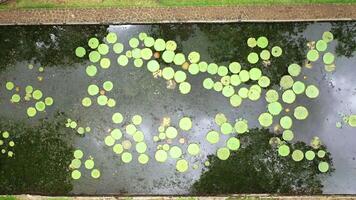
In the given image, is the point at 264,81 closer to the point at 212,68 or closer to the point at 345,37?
the point at 212,68

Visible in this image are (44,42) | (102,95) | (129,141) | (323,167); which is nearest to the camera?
(323,167)

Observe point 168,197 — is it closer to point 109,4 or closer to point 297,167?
point 297,167

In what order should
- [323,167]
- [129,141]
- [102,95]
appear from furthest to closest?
[102,95], [129,141], [323,167]

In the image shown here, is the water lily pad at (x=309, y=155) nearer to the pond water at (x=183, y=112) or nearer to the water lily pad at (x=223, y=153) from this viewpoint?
the pond water at (x=183, y=112)

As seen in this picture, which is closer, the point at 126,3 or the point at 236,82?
the point at 236,82

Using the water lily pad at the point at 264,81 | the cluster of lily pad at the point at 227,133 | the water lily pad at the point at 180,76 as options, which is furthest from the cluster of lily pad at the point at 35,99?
the water lily pad at the point at 264,81

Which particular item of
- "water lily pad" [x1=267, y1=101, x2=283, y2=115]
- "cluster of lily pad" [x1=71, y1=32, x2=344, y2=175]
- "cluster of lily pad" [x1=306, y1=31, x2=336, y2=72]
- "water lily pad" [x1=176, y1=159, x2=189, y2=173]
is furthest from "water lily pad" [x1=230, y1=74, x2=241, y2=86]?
"water lily pad" [x1=176, y1=159, x2=189, y2=173]

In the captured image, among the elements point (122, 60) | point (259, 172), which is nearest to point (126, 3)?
point (122, 60)

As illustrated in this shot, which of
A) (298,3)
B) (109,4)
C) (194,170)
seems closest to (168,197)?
(194,170)
